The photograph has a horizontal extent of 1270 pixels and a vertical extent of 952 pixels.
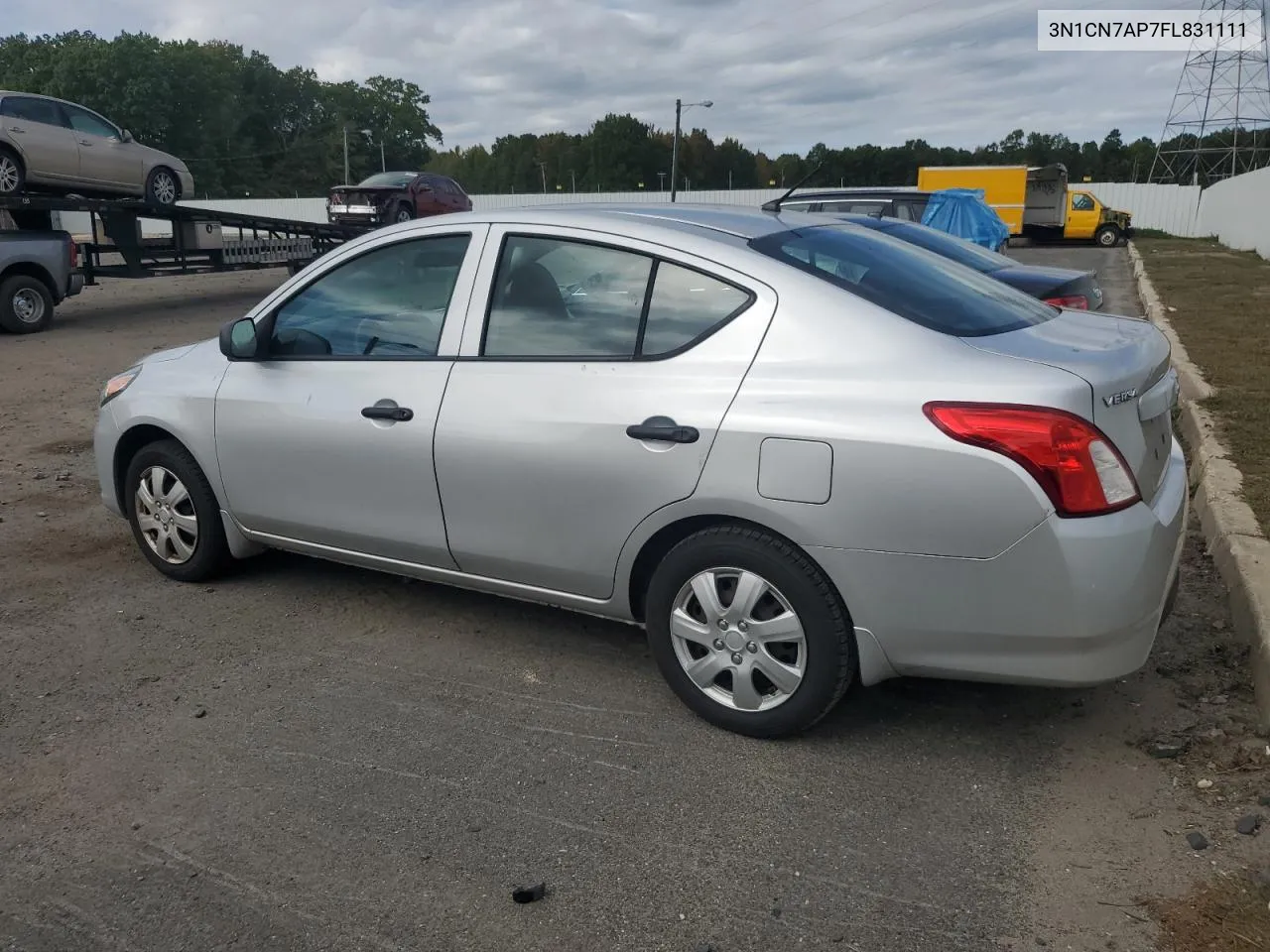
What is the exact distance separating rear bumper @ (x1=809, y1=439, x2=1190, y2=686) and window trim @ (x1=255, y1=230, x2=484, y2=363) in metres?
1.76

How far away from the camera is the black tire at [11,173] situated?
14266 mm

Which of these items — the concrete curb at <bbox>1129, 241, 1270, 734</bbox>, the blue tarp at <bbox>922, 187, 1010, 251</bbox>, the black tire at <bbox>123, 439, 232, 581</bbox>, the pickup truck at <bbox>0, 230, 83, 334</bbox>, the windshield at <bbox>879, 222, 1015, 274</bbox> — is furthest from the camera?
the blue tarp at <bbox>922, 187, 1010, 251</bbox>

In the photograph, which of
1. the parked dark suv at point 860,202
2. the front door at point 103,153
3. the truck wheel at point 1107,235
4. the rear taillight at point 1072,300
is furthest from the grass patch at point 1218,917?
the truck wheel at point 1107,235

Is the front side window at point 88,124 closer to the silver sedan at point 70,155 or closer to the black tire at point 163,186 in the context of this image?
Answer: the silver sedan at point 70,155

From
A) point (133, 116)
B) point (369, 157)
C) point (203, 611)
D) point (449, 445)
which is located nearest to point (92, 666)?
point (203, 611)

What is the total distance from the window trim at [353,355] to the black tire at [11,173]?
12157 mm

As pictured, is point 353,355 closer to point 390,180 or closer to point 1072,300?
point 1072,300

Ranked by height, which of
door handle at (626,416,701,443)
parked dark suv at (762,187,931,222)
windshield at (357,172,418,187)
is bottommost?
door handle at (626,416,701,443)

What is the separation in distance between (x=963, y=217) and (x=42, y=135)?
13.8 metres

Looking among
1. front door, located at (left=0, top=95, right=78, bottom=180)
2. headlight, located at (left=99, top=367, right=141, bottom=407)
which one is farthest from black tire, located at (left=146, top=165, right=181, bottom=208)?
headlight, located at (left=99, top=367, right=141, bottom=407)

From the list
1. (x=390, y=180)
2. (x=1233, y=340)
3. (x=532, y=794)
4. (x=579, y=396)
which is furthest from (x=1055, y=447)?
(x=390, y=180)

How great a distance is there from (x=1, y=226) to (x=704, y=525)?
14515mm

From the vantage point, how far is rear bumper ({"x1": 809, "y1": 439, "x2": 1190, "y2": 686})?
291cm

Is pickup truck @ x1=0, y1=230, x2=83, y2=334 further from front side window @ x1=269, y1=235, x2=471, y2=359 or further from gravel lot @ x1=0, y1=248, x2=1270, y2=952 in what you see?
front side window @ x1=269, y1=235, x2=471, y2=359
